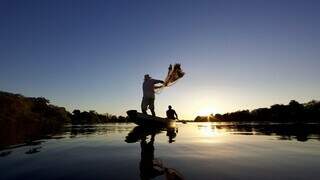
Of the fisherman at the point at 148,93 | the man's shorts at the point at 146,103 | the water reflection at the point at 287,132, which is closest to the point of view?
the water reflection at the point at 287,132

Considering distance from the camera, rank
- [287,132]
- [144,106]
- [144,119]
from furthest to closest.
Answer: [144,106], [287,132], [144,119]

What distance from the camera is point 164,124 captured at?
35.0 metres

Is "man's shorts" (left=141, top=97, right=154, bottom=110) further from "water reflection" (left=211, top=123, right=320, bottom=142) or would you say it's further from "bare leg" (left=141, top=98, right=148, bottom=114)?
"water reflection" (left=211, top=123, right=320, bottom=142)

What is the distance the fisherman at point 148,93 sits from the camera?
101 feet

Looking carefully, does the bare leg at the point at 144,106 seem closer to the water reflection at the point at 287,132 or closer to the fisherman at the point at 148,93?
the fisherman at the point at 148,93

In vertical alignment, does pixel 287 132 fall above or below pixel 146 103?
below

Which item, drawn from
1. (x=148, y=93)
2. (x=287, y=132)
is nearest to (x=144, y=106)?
(x=148, y=93)

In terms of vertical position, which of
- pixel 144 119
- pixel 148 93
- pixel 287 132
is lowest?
pixel 287 132

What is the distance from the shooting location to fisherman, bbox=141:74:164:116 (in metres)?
30.7

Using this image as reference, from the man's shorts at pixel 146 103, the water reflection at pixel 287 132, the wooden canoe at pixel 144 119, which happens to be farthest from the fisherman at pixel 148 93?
the water reflection at pixel 287 132

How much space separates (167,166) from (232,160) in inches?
102

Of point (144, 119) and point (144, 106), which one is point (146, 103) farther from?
point (144, 119)

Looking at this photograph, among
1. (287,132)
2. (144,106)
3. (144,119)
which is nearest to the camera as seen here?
(144,119)

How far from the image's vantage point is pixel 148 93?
1226 inches
